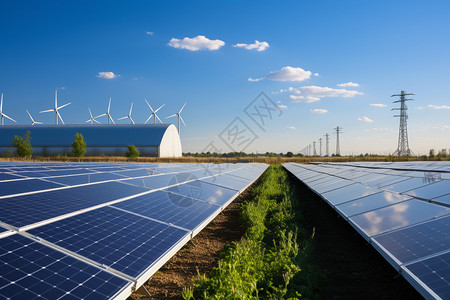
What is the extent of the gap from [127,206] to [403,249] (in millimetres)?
6485

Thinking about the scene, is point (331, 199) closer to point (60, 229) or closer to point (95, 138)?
point (60, 229)

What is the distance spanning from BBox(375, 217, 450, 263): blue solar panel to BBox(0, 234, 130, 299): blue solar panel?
188 inches

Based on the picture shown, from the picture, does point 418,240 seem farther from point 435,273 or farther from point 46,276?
point 46,276

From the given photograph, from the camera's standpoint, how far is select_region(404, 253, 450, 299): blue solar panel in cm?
386

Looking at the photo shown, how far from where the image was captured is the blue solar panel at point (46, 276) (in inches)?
137

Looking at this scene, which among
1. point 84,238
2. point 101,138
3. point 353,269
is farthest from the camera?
point 101,138

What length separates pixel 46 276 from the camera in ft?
12.5

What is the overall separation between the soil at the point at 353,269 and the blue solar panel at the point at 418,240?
0.58m

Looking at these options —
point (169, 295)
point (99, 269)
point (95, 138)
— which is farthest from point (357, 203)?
point (95, 138)

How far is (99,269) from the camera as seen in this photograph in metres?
4.29

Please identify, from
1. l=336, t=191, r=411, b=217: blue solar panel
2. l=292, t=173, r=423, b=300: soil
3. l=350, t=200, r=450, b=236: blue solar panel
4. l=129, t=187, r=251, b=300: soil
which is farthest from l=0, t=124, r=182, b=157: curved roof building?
l=350, t=200, r=450, b=236: blue solar panel

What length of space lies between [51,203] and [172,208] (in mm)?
3217

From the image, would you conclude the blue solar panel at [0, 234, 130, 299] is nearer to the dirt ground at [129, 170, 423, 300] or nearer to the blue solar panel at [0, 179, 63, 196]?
the dirt ground at [129, 170, 423, 300]

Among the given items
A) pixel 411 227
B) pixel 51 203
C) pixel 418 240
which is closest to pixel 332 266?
pixel 411 227
